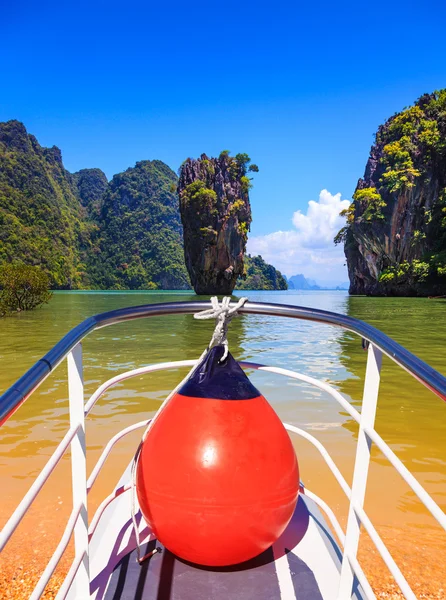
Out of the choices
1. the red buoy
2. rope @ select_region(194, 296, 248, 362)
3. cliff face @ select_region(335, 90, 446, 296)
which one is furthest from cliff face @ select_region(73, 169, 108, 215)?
the red buoy

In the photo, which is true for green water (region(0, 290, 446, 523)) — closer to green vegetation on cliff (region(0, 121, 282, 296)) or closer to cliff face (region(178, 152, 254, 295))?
cliff face (region(178, 152, 254, 295))

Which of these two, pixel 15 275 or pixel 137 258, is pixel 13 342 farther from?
pixel 137 258

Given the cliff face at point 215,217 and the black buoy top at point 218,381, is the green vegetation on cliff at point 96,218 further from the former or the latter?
the black buoy top at point 218,381

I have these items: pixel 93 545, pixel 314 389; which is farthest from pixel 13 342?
pixel 93 545

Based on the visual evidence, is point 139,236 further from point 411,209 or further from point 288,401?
point 288,401

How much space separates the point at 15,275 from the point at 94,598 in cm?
2483

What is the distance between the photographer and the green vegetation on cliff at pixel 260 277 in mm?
137250

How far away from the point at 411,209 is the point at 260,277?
312 ft

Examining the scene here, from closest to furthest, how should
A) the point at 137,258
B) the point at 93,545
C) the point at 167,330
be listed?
the point at 93,545
the point at 167,330
the point at 137,258

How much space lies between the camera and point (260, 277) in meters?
140

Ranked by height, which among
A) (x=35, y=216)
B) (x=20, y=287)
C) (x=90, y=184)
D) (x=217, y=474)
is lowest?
(x=217, y=474)

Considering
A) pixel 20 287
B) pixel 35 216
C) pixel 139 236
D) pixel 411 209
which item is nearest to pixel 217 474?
pixel 20 287

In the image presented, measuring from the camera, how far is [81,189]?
180 m

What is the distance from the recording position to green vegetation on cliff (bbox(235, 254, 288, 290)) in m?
137
